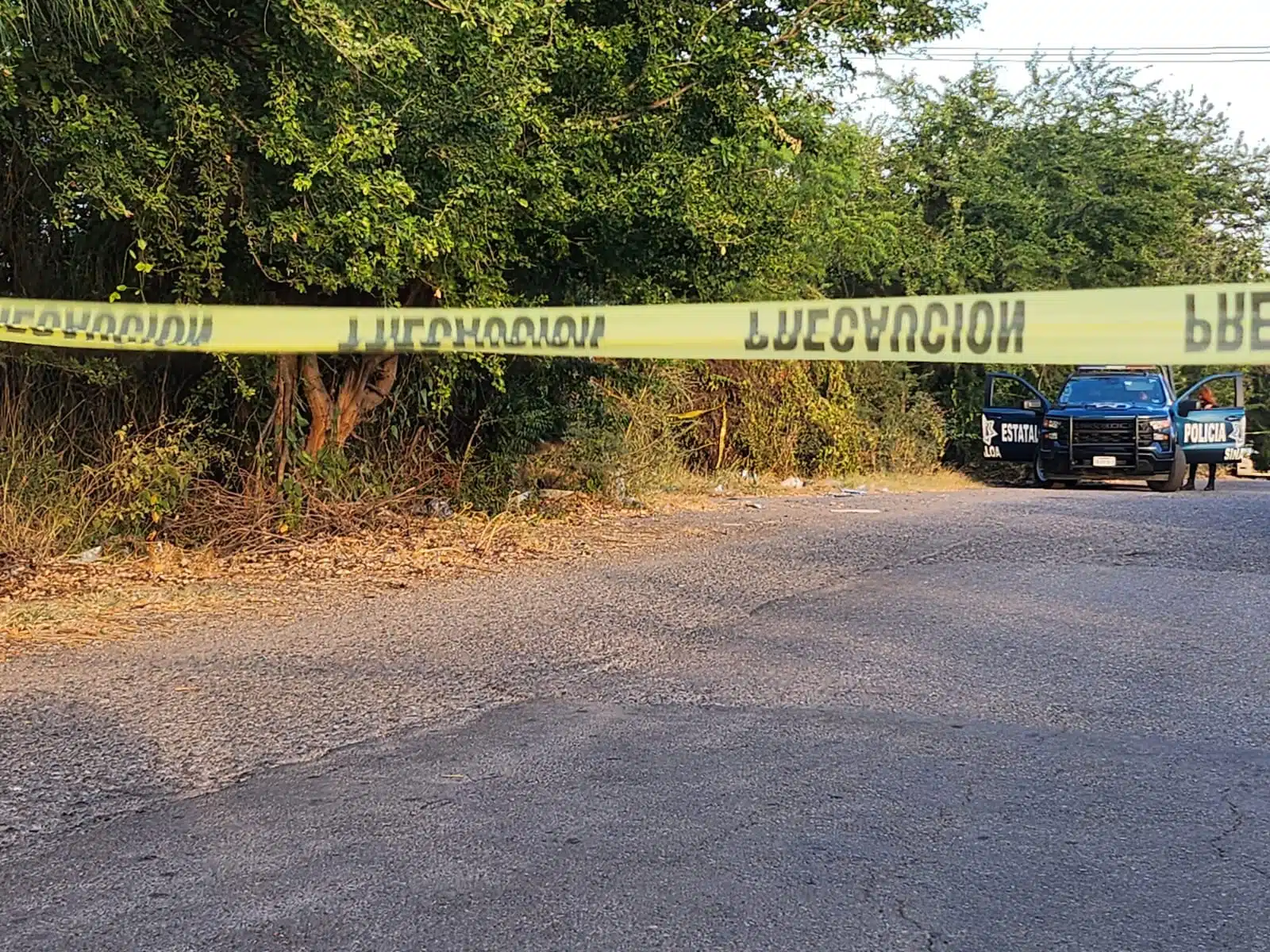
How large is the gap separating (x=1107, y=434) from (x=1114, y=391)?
42.6 inches

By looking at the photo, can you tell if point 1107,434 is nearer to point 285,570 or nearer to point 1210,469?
point 1210,469

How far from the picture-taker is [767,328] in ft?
18.0

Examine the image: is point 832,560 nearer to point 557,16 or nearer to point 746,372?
point 557,16

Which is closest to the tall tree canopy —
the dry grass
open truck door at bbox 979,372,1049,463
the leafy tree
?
the leafy tree

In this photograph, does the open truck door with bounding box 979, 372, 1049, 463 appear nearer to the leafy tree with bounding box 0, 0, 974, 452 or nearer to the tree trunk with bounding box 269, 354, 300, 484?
the leafy tree with bounding box 0, 0, 974, 452

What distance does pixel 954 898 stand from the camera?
3.23m

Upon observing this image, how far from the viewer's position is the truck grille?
16984mm

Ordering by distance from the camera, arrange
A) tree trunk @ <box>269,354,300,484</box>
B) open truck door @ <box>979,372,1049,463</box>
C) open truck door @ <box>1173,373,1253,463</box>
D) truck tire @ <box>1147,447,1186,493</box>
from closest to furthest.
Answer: tree trunk @ <box>269,354,300,484</box>
truck tire @ <box>1147,447,1186,493</box>
open truck door @ <box>1173,373,1253,463</box>
open truck door @ <box>979,372,1049,463</box>

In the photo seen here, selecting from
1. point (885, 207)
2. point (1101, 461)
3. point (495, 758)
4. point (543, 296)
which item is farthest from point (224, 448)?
point (885, 207)

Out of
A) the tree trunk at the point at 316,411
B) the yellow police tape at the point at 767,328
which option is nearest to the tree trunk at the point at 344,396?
the tree trunk at the point at 316,411

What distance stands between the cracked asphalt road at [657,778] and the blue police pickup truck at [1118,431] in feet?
33.3

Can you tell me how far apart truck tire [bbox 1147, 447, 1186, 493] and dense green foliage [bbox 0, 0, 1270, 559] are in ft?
20.0

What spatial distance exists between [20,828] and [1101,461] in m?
16.0

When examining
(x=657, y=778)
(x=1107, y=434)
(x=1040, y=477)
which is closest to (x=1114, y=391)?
(x=1107, y=434)
